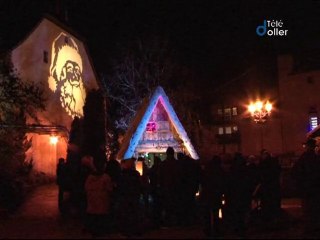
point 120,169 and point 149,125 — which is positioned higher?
point 149,125

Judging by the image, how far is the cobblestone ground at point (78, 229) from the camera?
11.0 m

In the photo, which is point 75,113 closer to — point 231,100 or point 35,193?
point 35,193

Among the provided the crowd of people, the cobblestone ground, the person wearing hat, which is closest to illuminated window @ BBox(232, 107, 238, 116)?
the cobblestone ground

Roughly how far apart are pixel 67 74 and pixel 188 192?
60.2 feet

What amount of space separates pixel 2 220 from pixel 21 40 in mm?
13817

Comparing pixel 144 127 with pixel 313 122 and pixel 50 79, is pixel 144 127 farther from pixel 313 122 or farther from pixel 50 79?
pixel 313 122

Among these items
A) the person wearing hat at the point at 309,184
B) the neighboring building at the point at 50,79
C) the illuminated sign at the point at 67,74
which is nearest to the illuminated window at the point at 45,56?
the neighboring building at the point at 50,79

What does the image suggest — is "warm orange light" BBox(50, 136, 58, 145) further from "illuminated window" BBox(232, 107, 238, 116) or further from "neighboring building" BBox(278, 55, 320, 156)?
"illuminated window" BBox(232, 107, 238, 116)

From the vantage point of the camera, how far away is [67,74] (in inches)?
1130

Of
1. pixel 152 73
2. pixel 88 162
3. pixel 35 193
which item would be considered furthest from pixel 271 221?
pixel 152 73

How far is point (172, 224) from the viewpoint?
1220 cm

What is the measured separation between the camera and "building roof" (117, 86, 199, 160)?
13.5m

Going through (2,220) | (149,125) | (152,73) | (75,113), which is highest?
(152,73)

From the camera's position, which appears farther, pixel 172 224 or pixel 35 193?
pixel 35 193
